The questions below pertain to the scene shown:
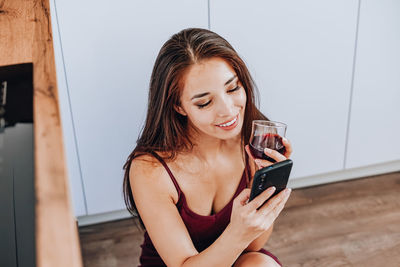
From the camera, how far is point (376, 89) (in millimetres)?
2066

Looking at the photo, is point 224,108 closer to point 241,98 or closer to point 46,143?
point 241,98

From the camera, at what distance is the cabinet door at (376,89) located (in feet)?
6.34

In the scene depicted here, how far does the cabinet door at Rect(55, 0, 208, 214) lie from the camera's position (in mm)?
1623

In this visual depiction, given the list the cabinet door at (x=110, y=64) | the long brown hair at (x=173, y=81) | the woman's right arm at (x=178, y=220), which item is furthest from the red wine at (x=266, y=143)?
the cabinet door at (x=110, y=64)

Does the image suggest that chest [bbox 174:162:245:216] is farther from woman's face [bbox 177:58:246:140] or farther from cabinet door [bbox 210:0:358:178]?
cabinet door [bbox 210:0:358:178]

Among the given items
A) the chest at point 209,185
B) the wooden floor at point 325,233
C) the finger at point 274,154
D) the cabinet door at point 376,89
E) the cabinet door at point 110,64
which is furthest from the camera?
the cabinet door at point 376,89

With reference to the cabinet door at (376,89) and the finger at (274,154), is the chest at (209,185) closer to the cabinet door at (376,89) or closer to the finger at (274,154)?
the finger at (274,154)

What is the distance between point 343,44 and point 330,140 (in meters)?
0.47

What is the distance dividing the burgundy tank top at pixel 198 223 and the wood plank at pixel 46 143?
0.49 m

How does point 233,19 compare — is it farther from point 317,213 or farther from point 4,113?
point 4,113

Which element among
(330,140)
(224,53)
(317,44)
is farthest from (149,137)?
(330,140)

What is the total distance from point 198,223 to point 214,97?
390 mm

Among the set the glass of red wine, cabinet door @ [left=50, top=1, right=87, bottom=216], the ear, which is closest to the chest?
the ear

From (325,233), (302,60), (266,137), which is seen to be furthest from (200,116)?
(325,233)
